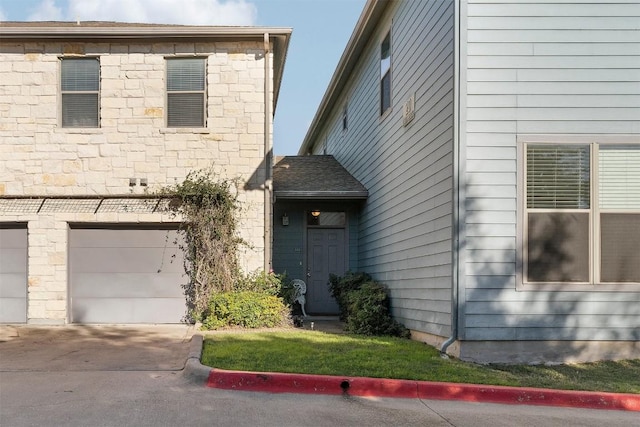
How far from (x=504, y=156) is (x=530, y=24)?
1747 millimetres

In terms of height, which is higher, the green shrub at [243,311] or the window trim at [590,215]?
the window trim at [590,215]

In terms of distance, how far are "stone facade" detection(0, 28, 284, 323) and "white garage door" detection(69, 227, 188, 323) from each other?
1.01 ft

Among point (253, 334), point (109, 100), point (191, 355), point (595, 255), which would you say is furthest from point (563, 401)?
point (109, 100)

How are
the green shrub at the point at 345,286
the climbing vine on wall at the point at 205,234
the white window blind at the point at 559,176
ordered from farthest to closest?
1. the green shrub at the point at 345,286
2. the climbing vine on wall at the point at 205,234
3. the white window blind at the point at 559,176

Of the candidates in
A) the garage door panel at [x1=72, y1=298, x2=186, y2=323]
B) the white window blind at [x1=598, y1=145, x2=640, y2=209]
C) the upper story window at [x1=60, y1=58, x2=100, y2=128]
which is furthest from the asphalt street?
the upper story window at [x1=60, y1=58, x2=100, y2=128]

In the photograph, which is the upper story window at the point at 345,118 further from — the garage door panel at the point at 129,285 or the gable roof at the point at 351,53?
the garage door panel at the point at 129,285

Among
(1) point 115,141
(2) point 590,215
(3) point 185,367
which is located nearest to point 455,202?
(2) point 590,215

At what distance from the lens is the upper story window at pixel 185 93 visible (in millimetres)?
12719

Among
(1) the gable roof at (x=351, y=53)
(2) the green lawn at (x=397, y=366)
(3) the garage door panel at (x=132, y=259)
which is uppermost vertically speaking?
(1) the gable roof at (x=351, y=53)

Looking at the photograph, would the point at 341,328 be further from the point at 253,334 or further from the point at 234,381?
the point at 234,381

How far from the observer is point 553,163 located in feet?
27.5

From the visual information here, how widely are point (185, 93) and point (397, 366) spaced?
297 inches

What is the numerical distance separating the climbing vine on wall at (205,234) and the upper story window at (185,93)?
1111 mm

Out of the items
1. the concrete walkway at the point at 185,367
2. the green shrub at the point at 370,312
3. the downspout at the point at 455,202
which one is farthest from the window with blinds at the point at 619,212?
the green shrub at the point at 370,312
